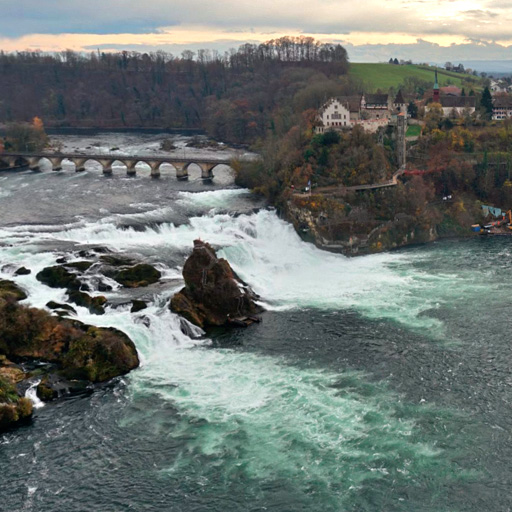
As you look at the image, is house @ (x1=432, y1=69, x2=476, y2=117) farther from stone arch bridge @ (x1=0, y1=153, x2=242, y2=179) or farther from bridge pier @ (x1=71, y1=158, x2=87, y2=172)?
bridge pier @ (x1=71, y1=158, x2=87, y2=172)

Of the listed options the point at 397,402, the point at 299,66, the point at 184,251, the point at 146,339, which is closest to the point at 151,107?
the point at 299,66

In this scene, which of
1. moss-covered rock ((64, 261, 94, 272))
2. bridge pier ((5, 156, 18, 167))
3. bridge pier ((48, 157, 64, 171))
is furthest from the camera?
bridge pier ((5, 156, 18, 167))

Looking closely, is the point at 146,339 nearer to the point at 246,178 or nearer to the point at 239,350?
the point at 239,350

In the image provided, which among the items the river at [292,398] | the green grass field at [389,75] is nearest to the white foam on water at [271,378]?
the river at [292,398]

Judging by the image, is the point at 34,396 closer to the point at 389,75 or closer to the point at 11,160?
the point at 11,160

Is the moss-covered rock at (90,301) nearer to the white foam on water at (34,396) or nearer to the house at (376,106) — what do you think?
the white foam on water at (34,396)

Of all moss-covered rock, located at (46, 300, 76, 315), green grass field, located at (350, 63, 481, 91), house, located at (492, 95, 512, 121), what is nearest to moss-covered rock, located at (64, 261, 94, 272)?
moss-covered rock, located at (46, 300, 76, 315)

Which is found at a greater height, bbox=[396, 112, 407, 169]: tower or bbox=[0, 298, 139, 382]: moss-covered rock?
bbox=[396, 112, 407, 169]: tower
